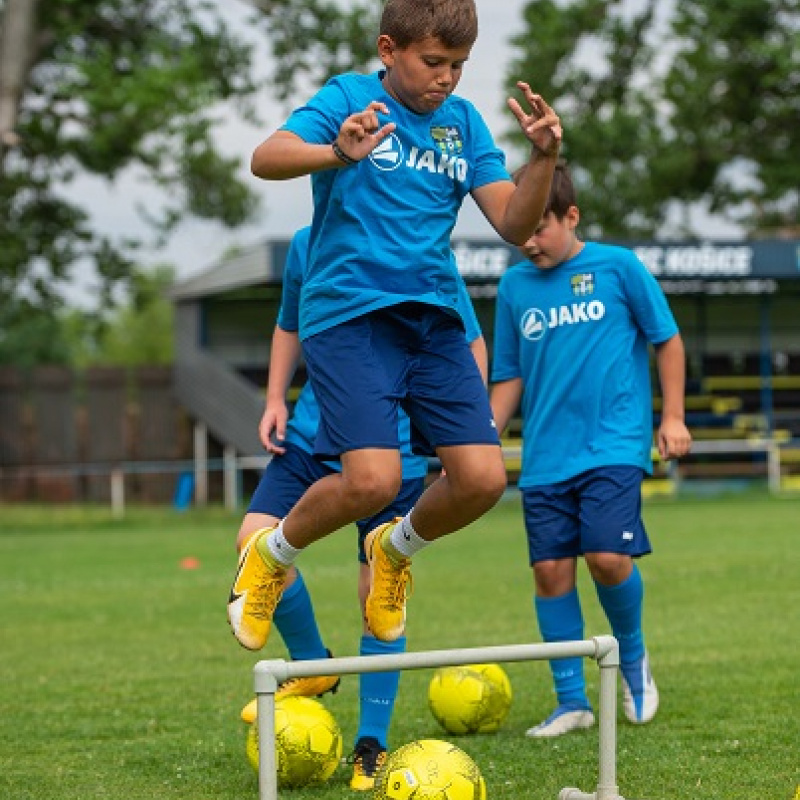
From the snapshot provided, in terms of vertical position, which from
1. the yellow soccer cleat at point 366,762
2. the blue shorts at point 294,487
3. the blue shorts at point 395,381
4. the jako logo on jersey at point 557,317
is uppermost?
the jako logo on jersey at point 557,317

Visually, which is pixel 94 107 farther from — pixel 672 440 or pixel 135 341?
pixel 135 341

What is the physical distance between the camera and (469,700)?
641 centimetres

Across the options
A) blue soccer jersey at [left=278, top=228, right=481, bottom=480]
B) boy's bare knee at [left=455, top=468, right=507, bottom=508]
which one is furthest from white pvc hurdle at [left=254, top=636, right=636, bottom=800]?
blue soccer jersey at [left=278, top=228, right=481, bottom=480]

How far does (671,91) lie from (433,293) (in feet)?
112

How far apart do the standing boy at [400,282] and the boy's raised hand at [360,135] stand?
29cm

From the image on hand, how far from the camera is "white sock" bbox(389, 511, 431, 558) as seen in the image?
17.1ft

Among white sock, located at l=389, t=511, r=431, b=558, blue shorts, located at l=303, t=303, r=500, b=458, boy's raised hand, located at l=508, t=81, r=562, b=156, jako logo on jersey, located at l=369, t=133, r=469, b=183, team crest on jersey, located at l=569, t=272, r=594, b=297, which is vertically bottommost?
white sock, located at l=389, t=511, r=431, b=558

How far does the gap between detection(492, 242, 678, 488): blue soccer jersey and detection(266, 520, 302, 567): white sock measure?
1.70 meters

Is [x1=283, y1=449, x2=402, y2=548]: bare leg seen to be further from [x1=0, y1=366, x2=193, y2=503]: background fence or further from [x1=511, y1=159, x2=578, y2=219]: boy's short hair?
[x1=0, y1=366, x2=193, y2=503]: background fence

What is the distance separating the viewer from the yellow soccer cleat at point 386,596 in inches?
209

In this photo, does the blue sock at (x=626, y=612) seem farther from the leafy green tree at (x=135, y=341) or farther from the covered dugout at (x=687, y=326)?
the leafy green tree at (x=135, y=341)

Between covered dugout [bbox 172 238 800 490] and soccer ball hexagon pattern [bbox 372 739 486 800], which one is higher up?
covered dugout [bbox 172 238 800 490]

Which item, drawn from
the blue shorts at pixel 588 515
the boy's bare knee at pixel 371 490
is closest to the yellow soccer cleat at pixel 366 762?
the boy's bare knee at pixel 371 490

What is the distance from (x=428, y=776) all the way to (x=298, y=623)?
1538 mm
